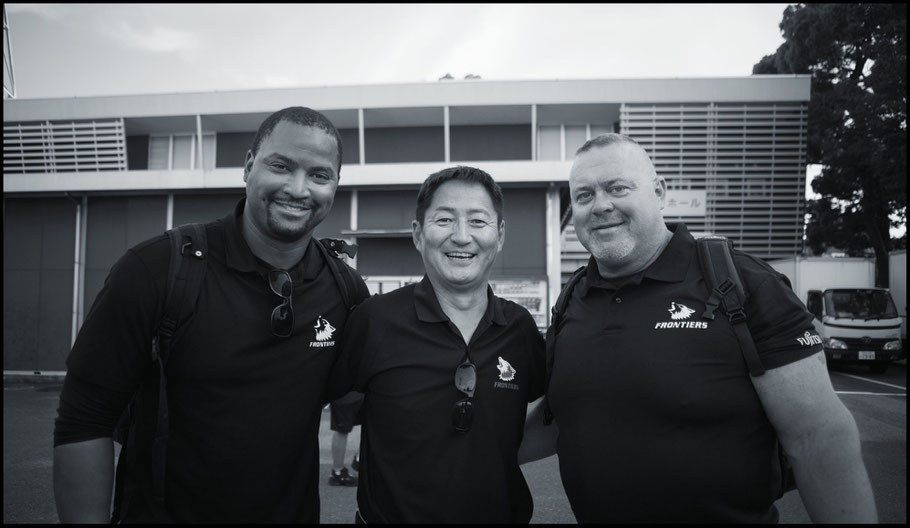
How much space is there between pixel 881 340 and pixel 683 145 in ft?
Result: 23.5

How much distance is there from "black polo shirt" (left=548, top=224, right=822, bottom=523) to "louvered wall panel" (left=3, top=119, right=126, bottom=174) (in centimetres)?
1650

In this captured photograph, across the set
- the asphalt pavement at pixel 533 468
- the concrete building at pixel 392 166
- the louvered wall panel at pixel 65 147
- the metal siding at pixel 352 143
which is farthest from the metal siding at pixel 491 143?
the louvered wall panel at pixel 65 147

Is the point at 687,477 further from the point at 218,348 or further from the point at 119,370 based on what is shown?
the point at 119,370

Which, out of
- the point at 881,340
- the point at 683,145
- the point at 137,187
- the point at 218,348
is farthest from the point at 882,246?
the point at 137,187

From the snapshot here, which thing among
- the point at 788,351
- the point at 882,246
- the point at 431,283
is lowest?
the point at 788,351

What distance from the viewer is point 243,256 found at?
2271mm

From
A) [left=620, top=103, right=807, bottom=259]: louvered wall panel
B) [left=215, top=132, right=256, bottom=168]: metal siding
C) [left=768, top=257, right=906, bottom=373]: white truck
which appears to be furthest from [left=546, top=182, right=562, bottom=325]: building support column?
[left=215, top=132, right=256, bottom=168]: metal siding

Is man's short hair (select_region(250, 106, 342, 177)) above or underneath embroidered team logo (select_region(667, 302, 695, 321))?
above

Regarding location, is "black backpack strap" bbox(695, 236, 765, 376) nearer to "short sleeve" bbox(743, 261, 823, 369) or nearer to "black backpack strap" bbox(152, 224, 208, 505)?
"short sleeve" bbox(743, 261, 823, 369)

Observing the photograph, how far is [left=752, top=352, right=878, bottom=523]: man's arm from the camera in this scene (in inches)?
72.4

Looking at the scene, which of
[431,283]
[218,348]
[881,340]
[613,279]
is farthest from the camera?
[881,340]

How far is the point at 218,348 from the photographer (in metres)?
2.11

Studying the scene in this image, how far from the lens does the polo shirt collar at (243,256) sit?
225cm

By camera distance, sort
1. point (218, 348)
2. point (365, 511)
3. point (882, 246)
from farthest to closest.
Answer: point (882, 246) < point (365, 511) < point (218, 348)
